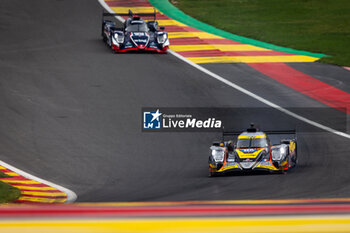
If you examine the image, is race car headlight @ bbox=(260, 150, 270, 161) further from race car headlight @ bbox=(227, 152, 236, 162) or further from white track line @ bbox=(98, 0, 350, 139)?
white track line @ bbox=(98, 0, 350, 139)

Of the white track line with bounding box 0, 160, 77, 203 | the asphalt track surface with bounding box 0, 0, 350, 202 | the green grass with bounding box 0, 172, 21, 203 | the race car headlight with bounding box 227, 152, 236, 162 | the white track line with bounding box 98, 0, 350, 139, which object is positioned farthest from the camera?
the white track line with bounding box 98, 0, 350, 139

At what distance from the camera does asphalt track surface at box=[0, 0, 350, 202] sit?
15.1 m

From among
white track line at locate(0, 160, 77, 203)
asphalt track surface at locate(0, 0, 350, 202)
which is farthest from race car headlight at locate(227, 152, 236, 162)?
white track line at locate(0, 160, 77, 203)

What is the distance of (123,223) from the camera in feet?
15.2

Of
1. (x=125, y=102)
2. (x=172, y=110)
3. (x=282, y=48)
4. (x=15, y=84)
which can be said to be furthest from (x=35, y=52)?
(x=282, y=48)

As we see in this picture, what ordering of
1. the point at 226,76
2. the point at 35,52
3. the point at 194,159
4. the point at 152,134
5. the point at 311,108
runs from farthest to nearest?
1. the point at 35,52
2. the point at 226,76
3. the point at 311,108
4. the point at 152,134
5. the point at 194,159

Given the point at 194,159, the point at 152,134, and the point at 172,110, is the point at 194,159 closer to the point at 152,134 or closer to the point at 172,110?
the point at 152,134

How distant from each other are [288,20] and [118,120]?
16.7 meters

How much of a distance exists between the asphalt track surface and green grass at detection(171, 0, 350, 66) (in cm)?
354

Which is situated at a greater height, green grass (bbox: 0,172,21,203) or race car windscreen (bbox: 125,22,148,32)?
race car windscreen (bbox: 125,22,148,32)

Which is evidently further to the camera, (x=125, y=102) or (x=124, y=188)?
(x=125, y=102)

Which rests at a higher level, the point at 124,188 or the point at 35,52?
the point at 35,52

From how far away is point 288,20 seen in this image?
34.8 meters

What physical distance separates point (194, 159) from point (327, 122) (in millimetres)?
5635
